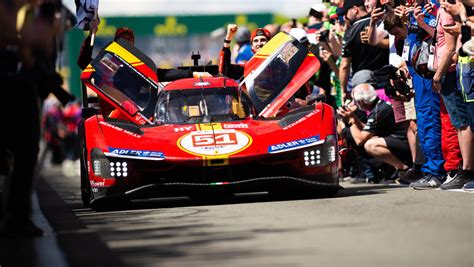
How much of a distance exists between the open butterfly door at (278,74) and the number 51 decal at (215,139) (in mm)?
1557

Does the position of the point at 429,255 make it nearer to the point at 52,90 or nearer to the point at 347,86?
the point at 52,90

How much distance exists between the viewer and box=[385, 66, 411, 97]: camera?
1554 centimetres

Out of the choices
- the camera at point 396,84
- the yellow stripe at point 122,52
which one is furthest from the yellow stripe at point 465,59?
the yellow stripe at point 122,52

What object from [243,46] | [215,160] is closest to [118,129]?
[215,160]

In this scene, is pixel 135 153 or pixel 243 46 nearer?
pixel 135 153

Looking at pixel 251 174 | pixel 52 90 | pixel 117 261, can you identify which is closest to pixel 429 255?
pixel 117 261

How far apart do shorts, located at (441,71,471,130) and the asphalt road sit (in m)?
0.87

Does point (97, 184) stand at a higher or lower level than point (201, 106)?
lower

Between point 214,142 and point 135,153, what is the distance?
746 millimetres

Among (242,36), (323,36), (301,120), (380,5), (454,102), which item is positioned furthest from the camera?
(242,36)

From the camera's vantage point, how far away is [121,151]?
483 inches

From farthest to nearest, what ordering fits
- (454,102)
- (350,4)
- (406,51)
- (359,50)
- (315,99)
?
(350,4)
(359,50)
(406,51)
(315,99)
(454,102)

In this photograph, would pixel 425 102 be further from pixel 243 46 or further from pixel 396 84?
pixel 243 46

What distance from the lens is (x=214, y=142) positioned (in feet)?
40.6
